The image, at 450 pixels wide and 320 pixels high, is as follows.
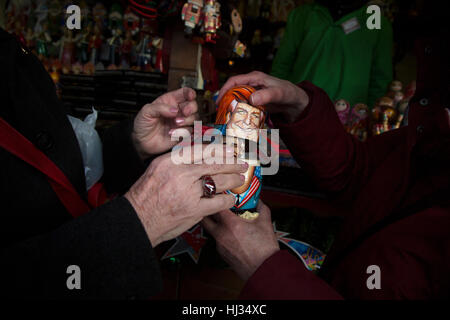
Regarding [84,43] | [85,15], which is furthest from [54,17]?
[84,43]

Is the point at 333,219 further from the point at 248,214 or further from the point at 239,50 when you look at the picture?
the point at 239,50

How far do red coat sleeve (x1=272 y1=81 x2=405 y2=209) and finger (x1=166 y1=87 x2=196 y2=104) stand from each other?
0.40 meters

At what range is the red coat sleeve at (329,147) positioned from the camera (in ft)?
3.36

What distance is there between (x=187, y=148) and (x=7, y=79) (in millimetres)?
577

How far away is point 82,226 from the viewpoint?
586 millimetres

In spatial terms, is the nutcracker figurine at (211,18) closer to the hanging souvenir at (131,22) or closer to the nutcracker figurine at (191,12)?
the nutcracker figurine at (191,12)

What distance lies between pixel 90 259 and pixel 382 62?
8.04 feet

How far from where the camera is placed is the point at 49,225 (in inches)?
29.8

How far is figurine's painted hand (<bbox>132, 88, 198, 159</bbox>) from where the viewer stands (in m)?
1.01

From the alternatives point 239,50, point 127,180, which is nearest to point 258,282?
point 127,180

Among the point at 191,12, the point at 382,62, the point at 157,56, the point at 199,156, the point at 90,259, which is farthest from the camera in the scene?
the point at 157,56

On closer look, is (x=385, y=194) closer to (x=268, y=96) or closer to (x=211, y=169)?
(x=268, y=96)

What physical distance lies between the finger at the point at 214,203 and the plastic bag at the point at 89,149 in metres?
0.66
